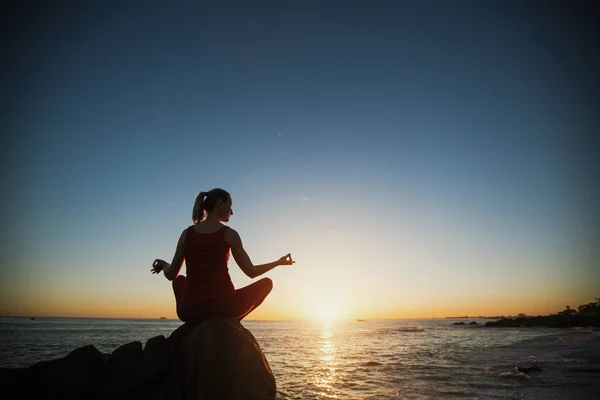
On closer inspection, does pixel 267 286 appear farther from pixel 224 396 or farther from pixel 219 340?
pixel 224 396

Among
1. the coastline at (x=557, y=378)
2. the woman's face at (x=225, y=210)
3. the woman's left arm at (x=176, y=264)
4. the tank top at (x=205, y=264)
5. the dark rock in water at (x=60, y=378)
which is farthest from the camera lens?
the coastline at (x=557, y=378)

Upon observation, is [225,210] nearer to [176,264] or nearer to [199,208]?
[199,208]

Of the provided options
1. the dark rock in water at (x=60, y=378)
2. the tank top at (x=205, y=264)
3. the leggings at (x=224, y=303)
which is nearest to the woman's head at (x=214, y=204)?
the tank top at (x=205, y=264)

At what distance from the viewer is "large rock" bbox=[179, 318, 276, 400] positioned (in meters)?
4.19

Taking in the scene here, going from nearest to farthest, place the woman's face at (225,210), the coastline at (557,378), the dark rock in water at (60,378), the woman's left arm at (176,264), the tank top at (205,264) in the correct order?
the dark rock in water at (60,378) < the tank top at (205,264) < the woman's left arm at (176,264) < the woman's face at (225,210) < the coastline at (557,378)

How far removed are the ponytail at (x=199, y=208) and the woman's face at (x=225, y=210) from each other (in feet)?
0.93

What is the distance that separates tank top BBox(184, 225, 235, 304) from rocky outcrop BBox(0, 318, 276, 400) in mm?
417

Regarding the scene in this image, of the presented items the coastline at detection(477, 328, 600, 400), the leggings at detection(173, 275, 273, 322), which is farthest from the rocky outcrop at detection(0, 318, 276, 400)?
the coastline at detection(477, 328, 600, 400)

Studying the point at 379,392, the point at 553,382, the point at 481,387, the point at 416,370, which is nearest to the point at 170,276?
the point at 379,392

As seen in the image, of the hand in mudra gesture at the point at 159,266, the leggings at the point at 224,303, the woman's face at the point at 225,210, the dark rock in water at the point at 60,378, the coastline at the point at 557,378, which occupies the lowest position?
the coastline at the point at 557,378

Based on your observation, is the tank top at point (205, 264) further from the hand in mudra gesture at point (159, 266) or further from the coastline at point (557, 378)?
the coastline at point (557, 378)

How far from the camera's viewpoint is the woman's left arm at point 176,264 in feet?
15.6

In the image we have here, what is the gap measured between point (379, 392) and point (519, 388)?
407 centimetres

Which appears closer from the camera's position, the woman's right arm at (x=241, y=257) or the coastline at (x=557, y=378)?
the woman's right arm at (x=241, y=257)
